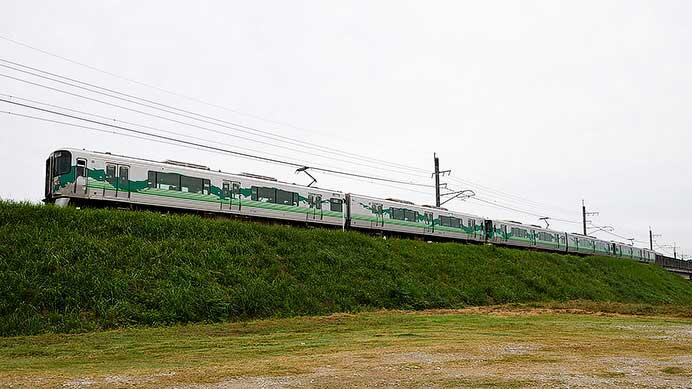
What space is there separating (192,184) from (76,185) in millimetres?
5506

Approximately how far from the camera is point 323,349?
13734 mm

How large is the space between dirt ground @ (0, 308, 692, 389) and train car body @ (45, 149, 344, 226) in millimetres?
9983

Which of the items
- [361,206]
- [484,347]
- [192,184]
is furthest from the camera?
[361,206]

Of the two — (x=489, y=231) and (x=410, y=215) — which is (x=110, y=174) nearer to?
(x=410, y=215)

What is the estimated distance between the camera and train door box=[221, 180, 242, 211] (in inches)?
1186

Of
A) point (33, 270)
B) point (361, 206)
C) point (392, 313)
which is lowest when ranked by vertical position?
point (392, 313)

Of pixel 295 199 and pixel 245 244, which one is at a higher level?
pixel 295 199

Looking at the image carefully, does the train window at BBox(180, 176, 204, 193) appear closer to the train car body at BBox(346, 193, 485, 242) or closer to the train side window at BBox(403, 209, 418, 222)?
the train car body at BBox(346, 193, 485, 242)

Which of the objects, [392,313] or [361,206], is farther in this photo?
[361,206]

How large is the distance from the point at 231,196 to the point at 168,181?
3513 millimetres

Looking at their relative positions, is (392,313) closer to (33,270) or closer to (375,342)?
(375,342)

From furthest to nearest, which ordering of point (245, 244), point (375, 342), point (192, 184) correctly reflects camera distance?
1. point (192, 184)
2. point (245, 244)
3. point (375, 342)

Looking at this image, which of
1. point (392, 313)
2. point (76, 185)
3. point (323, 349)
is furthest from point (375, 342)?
point (76, 185)

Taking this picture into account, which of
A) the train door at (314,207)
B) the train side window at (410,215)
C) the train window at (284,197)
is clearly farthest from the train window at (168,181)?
the train side window at (410,215)
